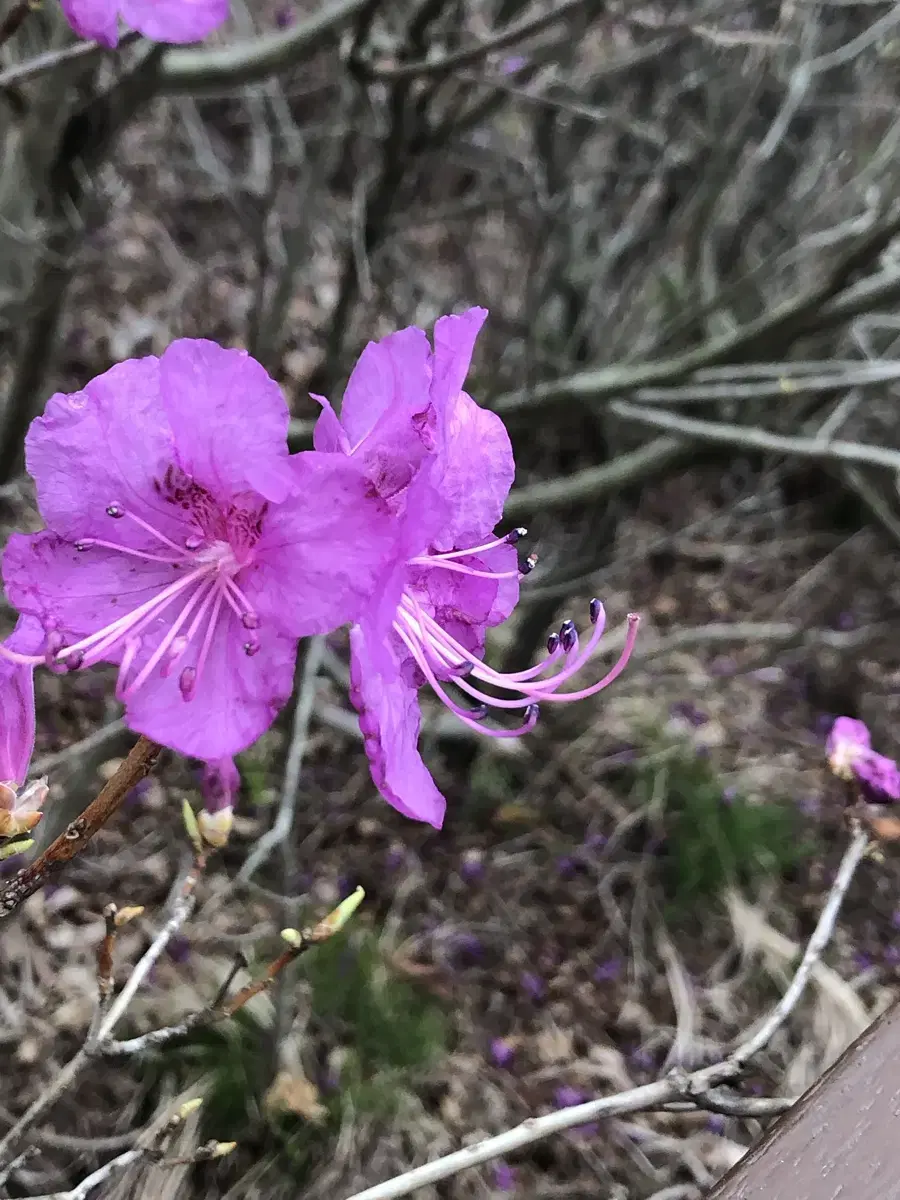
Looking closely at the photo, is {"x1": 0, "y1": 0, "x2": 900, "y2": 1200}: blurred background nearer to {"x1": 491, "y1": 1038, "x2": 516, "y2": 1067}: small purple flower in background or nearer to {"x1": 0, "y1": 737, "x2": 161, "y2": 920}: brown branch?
{"x1": 491, "y1": 1038, "x2": 516, "y2": 1067}: small purple flower in background

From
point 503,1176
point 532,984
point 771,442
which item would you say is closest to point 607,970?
point 532,984

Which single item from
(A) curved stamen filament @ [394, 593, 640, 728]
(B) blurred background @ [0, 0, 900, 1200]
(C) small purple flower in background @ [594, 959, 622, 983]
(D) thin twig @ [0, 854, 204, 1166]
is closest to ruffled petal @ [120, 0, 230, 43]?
(B) blurred background @ [0, 0, 900, 1200]

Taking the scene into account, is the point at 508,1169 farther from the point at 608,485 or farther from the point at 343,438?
the point at 343,438

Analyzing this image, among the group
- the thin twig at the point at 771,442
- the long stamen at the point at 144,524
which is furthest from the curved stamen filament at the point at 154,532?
the thin twig at the point at 771,442

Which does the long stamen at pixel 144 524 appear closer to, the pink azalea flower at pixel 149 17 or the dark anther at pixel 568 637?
the dark anther at pixel 568 637

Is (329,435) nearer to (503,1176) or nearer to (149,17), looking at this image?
(149,17)

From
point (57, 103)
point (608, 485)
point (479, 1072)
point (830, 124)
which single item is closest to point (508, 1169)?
point (479, 1072)
